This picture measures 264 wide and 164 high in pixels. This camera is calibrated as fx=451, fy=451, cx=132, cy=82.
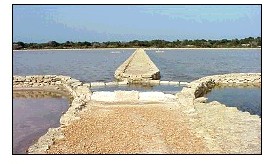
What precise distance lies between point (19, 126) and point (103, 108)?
1.90 metres

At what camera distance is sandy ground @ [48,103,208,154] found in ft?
23.0

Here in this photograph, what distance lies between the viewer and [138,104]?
10602mm

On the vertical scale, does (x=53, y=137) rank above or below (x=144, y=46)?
below

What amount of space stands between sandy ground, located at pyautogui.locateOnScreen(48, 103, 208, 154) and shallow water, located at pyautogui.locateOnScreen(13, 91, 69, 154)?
31.3 inches

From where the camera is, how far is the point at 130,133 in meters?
7.82

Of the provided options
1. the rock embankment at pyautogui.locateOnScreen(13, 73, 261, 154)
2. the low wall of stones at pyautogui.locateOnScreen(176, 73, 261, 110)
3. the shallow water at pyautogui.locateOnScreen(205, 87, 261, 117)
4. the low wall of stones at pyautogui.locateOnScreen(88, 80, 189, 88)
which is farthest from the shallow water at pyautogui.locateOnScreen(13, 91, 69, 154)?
the shallow water at pyautogui.locateOnScreen(205, 87, 261, 117)

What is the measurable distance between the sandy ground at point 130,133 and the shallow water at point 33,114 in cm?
79

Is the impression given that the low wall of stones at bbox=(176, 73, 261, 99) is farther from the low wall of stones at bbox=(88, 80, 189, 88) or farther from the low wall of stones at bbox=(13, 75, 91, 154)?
the low wall of stones at bbox=(13, 75, 91, 154)

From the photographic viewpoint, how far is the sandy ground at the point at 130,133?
701cm

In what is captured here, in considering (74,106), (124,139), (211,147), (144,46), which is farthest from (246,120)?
(144,46)

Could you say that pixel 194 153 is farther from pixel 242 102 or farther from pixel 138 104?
pixel 242 102
